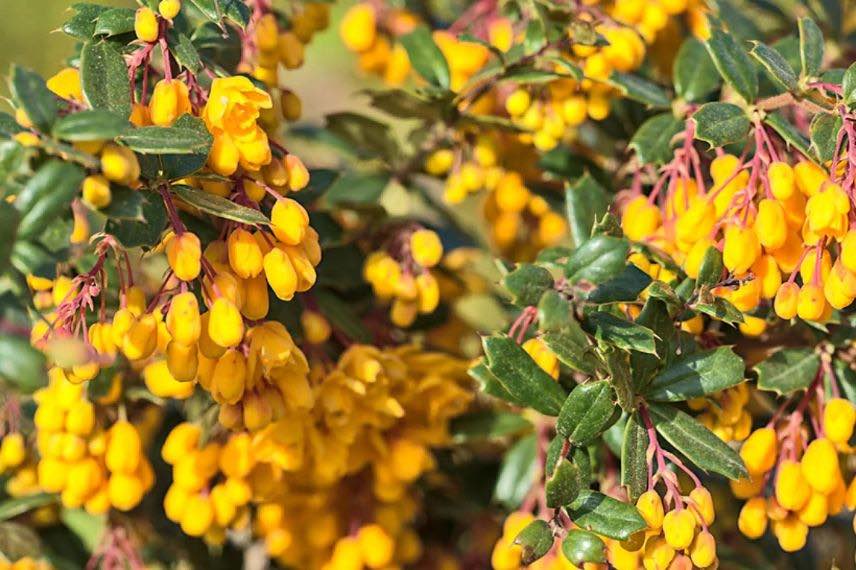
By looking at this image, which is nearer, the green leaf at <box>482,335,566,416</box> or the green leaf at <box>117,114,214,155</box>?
the green leaf at <box>117,114,214,155</box>

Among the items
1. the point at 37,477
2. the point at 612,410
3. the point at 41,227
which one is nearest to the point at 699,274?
the point at 612,410

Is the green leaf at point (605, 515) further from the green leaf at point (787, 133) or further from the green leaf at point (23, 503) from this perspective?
the green leaf at point (23, 503)

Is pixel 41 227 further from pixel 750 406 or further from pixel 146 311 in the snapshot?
pixel 750 406

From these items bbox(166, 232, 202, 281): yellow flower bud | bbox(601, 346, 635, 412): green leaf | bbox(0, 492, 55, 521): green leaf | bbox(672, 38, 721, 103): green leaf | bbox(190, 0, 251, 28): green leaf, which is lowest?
bbox(0, 492, 55, 521): green leaf

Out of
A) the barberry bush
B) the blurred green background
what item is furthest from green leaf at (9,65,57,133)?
the blurred green background

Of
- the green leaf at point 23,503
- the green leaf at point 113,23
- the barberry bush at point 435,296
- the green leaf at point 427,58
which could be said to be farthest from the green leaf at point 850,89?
the green leaf at point 23,503

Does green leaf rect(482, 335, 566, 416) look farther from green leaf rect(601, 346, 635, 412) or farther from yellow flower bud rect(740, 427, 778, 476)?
yellow flower bud rect(740, 427, 778, 476)
